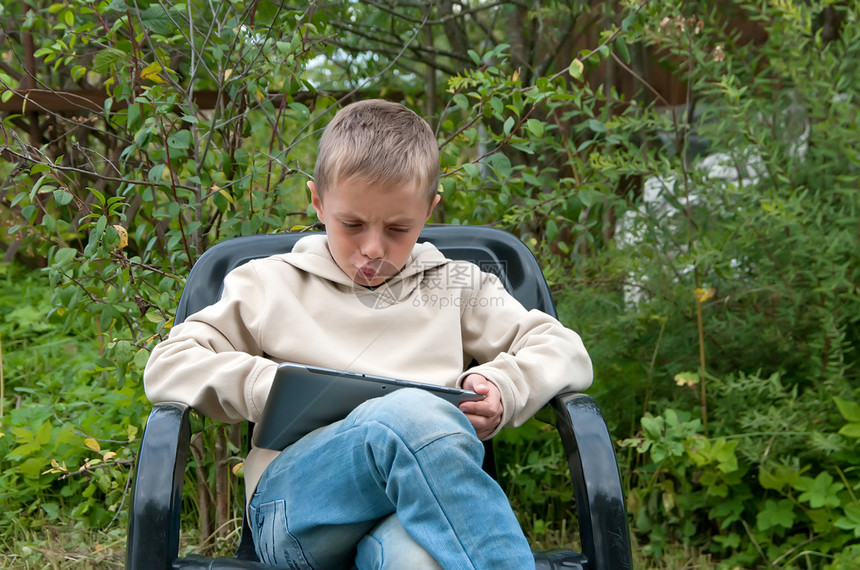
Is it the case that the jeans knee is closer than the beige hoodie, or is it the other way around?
the jeans knee

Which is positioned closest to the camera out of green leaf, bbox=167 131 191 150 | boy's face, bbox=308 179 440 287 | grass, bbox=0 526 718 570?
boy's face, bbox=308 179 440 287

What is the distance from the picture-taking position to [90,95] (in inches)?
129

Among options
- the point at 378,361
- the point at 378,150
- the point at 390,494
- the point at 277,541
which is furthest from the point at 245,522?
the point at 378,150

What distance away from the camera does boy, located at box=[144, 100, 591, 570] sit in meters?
1.26

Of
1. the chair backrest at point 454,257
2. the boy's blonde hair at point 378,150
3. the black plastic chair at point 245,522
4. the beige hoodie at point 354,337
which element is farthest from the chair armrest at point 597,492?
the boy's blonde hair at point 378,150

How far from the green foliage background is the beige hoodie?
472mm

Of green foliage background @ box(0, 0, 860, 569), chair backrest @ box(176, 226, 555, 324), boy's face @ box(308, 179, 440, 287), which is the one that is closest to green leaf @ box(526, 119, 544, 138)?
green foliage background @ box(0, 0, 860, 569)

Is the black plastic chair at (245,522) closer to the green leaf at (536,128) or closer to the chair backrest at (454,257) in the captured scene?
the chair backrest at (454,257)

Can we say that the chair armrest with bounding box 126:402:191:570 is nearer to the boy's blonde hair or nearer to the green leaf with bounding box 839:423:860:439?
the boy's blonde hair

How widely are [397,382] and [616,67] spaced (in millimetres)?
2554

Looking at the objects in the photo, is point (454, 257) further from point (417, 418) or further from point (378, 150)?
point (417, 418)

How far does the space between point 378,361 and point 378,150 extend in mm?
388

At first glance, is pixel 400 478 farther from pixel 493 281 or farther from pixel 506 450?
pixel 506 450

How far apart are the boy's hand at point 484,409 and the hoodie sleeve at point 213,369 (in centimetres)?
34
